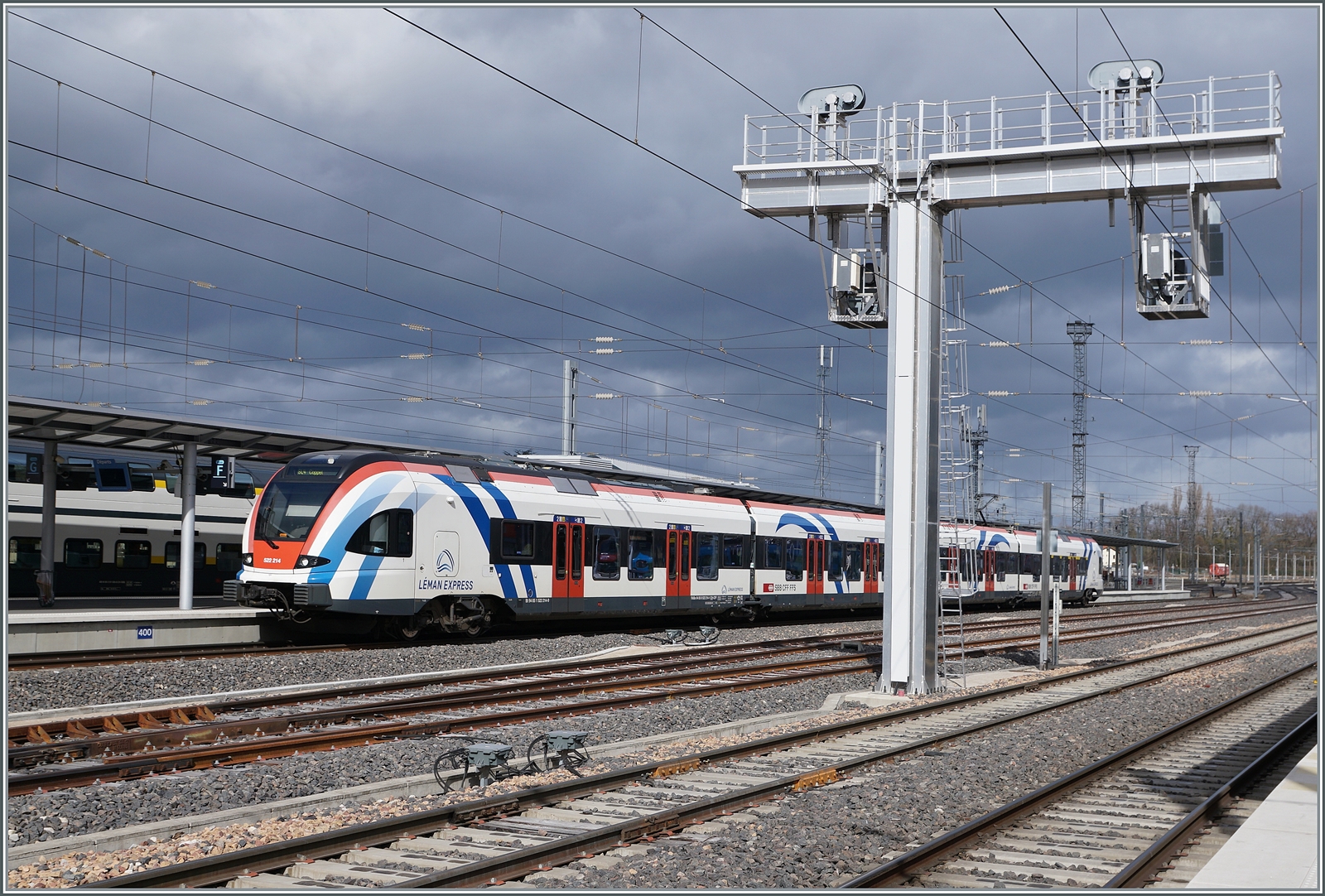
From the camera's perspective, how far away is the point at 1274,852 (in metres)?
6.82

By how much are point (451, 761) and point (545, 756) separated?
909 mm

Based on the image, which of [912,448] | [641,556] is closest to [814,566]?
[641,556]

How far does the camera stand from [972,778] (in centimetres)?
1034

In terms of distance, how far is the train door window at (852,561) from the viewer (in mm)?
33125

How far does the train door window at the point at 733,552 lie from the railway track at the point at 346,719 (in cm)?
774

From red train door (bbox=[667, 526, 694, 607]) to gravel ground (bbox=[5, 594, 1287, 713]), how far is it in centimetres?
188

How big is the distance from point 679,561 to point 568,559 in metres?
3.99

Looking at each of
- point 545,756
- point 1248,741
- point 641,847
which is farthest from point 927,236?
point 641,847

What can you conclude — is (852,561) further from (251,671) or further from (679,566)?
(251,671)

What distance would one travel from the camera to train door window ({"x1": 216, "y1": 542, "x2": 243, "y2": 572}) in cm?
3597

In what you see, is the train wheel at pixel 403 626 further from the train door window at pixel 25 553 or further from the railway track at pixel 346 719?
the train door window at pixel 25 553

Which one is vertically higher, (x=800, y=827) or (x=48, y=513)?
(x=48, y=513)

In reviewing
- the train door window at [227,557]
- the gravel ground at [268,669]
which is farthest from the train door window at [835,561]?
the train door window at [227,557]

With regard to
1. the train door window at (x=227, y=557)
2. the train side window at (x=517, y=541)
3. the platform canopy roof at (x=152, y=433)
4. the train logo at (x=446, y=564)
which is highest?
the platform canopy roof at (x=152, y=433)
